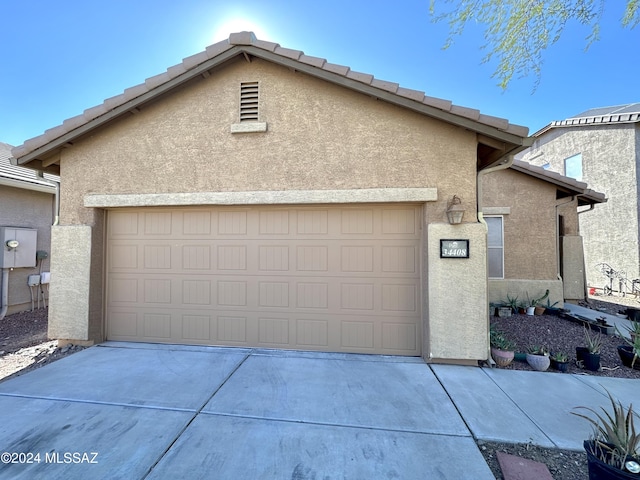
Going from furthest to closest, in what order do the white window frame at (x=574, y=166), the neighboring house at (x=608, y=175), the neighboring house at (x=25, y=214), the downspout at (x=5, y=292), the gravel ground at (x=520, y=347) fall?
the white window frame at (x=574, y=166), the neighboring house at (x=608, y=175), the neighboring house at (x=25, y=214), the downspout at (x=5, y=292), the gravel ground at (x=520, y=347)

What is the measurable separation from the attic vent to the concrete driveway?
429 centimetres

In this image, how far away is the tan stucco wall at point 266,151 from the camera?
489 cm

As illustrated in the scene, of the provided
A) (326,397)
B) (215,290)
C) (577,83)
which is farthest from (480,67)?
(215,290)

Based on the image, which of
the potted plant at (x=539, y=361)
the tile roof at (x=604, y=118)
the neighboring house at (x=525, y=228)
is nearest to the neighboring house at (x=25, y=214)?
the potted plant at (x=539, y=361)

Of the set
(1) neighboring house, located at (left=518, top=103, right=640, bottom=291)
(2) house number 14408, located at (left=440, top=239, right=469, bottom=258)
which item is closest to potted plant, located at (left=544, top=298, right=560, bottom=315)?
(2) house number 14408, located at (left=440, top=239, right=469, bottom=258)

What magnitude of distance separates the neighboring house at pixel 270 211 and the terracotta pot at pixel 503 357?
0.35 m

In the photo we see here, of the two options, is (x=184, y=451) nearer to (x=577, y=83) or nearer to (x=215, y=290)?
(x=215, y=290)

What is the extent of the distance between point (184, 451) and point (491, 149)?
6117mm

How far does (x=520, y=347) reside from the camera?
5.49m

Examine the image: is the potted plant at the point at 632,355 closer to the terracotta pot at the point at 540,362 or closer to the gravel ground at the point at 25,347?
the terracotta pot at the point at 540,362

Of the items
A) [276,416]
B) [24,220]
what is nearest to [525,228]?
[276,416]

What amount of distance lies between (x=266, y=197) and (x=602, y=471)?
195 inches

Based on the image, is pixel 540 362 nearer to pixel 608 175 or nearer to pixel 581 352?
pixel 581 352

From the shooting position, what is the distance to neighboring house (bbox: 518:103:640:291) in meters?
11.7
